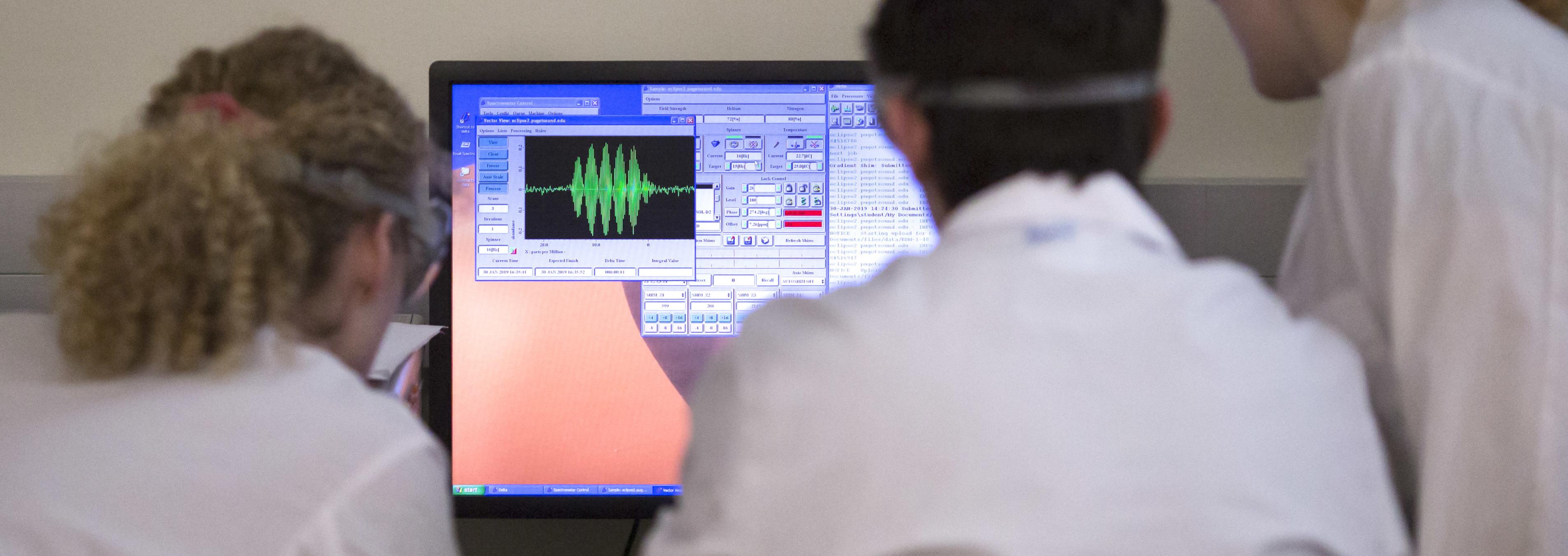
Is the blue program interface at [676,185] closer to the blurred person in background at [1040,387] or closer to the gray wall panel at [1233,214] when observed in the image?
the gray wall panel at [1233,214]

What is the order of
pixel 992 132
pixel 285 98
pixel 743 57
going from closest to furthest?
1. pixel 992 132
2. pixel 285 98
3. pixel 743 57

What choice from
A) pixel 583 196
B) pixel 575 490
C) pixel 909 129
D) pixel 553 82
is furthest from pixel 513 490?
pixel 909 129

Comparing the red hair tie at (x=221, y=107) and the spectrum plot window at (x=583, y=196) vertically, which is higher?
the red hair tie at (x=221, y=107)

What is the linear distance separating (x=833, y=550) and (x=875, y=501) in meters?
0.04

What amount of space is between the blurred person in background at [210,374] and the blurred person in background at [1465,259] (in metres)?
0.64

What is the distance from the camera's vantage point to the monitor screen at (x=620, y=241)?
1.20 meters

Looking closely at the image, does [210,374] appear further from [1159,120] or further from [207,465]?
[1159,120]

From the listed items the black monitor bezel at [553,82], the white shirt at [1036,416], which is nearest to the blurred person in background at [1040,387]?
the white shirt at [1036,416]

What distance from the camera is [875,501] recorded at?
61cm

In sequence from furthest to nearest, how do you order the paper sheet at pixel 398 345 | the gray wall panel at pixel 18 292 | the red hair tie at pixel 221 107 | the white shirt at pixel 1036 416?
1. the gray wall panel at pixel 18 292
2. the paper sheet at pixel 398 345
3. the red hair tie at pixel 221 107
4. the white shirt at pixel 1036 416

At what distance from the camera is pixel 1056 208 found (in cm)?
68

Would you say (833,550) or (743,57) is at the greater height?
(743,57)

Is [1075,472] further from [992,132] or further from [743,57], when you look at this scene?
[743,57]

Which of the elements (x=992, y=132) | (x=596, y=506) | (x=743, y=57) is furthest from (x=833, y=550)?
(x=743, y=57)
